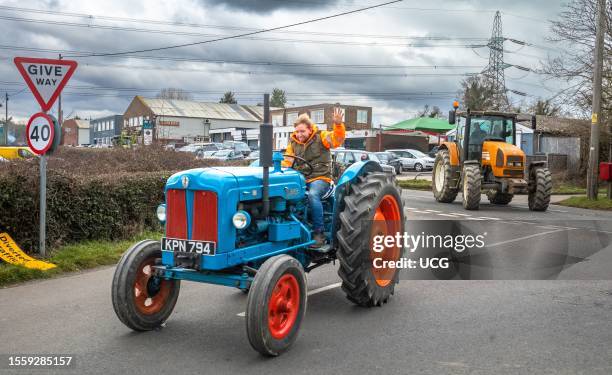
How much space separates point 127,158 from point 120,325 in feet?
35.4

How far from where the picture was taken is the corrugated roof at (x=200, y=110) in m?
→ 79.9

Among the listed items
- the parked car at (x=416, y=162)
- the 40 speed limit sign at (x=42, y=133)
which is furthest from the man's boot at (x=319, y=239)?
the parked car at (x=416, y=162)

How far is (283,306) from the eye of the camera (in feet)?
16.1

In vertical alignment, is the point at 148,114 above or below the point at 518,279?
above

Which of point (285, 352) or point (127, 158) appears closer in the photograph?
point (285, 352)

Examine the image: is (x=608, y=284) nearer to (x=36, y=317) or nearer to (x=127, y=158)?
(x=36, y=317)

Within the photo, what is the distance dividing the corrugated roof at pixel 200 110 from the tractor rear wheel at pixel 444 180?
62.5 metres

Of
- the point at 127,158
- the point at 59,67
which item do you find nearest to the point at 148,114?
the point at 127,158

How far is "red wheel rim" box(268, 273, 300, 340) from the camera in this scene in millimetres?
4820

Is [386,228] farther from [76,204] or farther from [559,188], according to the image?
[559,188]

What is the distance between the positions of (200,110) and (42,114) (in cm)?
7489

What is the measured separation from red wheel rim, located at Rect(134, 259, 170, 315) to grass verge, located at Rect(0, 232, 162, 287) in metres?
2.78

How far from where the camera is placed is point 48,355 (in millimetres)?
4758

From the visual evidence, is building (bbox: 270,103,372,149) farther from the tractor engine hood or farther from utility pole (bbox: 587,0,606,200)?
the tractor engine hood
